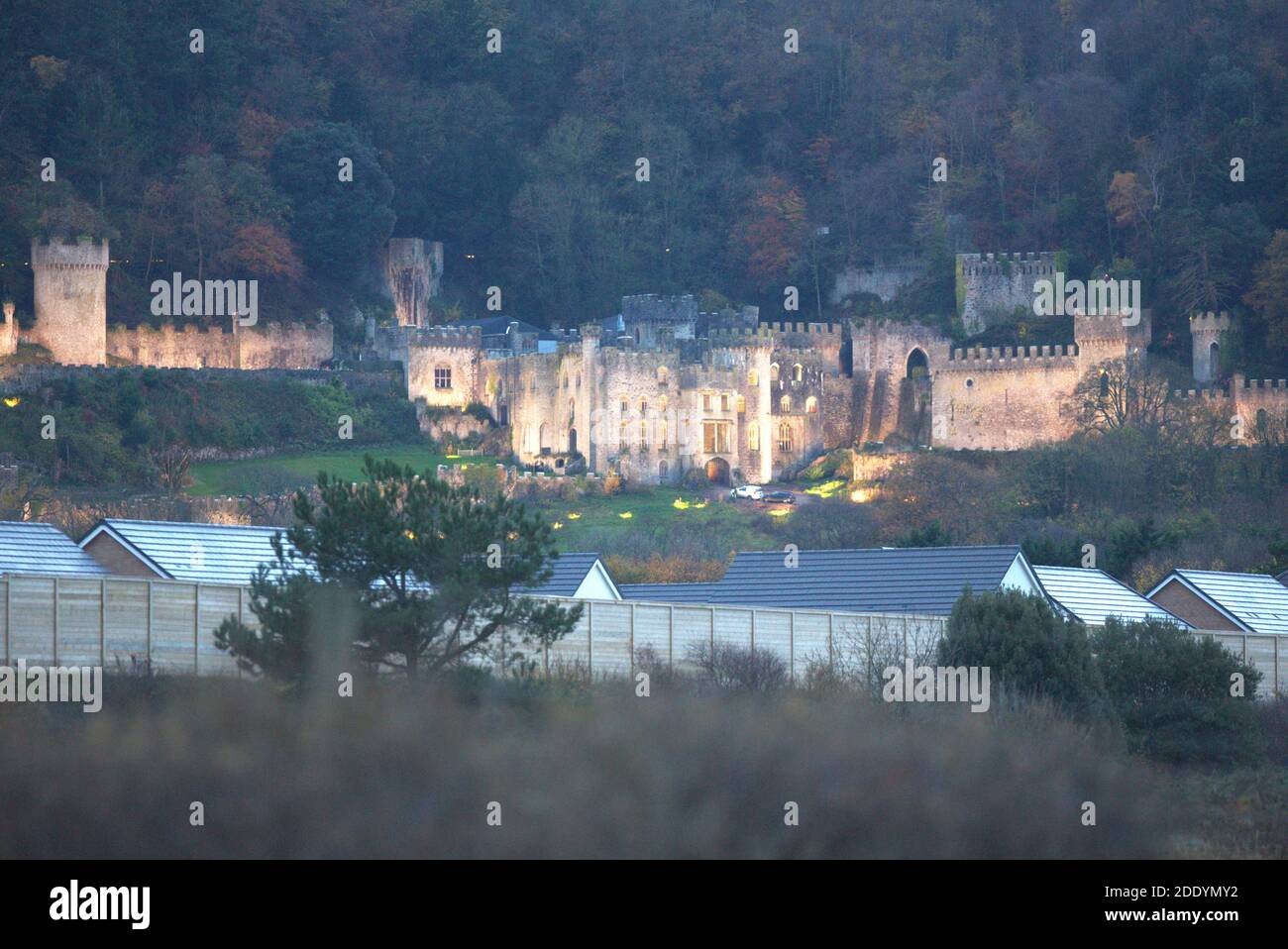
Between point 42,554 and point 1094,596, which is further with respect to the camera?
point 1094,596

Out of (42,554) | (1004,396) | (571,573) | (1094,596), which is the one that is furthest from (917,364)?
(42,554)

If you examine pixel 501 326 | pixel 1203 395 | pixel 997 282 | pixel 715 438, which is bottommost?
pixel 715 438

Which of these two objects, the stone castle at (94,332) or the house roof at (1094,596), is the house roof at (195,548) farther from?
the stone castle at (94,332)

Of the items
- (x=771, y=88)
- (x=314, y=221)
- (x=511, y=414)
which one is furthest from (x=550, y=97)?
(x=511, y=414)

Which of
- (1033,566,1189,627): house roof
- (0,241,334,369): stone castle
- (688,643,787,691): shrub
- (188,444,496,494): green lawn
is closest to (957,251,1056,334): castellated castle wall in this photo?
(188,444,496,494): green lawn

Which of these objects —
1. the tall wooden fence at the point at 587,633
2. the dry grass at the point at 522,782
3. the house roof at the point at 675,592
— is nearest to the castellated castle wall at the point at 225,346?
the house roof at the point at 675,592

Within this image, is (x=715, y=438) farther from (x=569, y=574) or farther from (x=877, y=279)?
(x=569, y=574)

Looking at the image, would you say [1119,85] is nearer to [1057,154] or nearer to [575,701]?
[1057,154]
